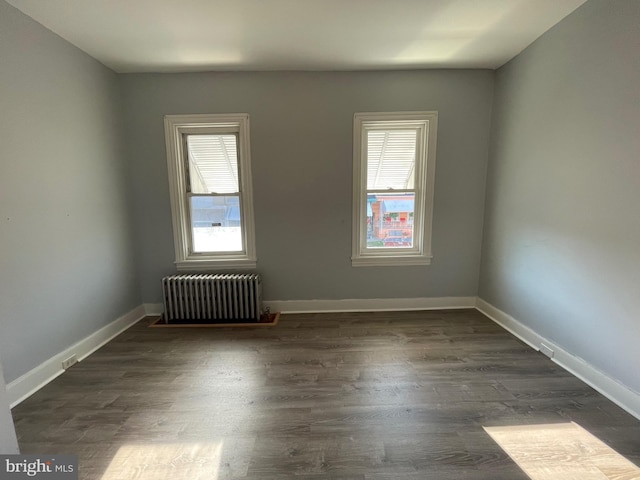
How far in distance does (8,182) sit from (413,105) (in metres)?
3.60

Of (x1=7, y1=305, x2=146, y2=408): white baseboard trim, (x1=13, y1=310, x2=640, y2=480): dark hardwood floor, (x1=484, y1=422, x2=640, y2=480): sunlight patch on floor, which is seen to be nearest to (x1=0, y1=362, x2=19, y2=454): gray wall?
(x1=13, y1=310, x2=640, y2=480): dark hardwood floor

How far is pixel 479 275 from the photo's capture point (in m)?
3.36

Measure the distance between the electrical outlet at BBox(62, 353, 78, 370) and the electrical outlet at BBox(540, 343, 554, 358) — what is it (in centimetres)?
410

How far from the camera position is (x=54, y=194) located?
2209 millimetres

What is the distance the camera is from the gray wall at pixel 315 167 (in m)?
3.00

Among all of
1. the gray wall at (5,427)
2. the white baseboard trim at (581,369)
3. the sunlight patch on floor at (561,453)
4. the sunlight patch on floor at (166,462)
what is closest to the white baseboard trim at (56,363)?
the sunlight patch on floor at (166,462)

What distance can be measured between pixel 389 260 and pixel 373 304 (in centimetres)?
59

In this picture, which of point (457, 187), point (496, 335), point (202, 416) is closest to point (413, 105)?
point (457, 187)

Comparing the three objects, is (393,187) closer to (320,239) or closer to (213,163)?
(320,239)

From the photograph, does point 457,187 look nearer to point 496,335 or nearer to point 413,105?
point 413,105

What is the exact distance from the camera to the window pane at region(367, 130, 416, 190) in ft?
10.4

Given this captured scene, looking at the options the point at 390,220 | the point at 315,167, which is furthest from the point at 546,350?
the point at 315,167

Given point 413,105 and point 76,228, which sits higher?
point 413,105

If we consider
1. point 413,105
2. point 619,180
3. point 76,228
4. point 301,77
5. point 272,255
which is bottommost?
point 272,255
